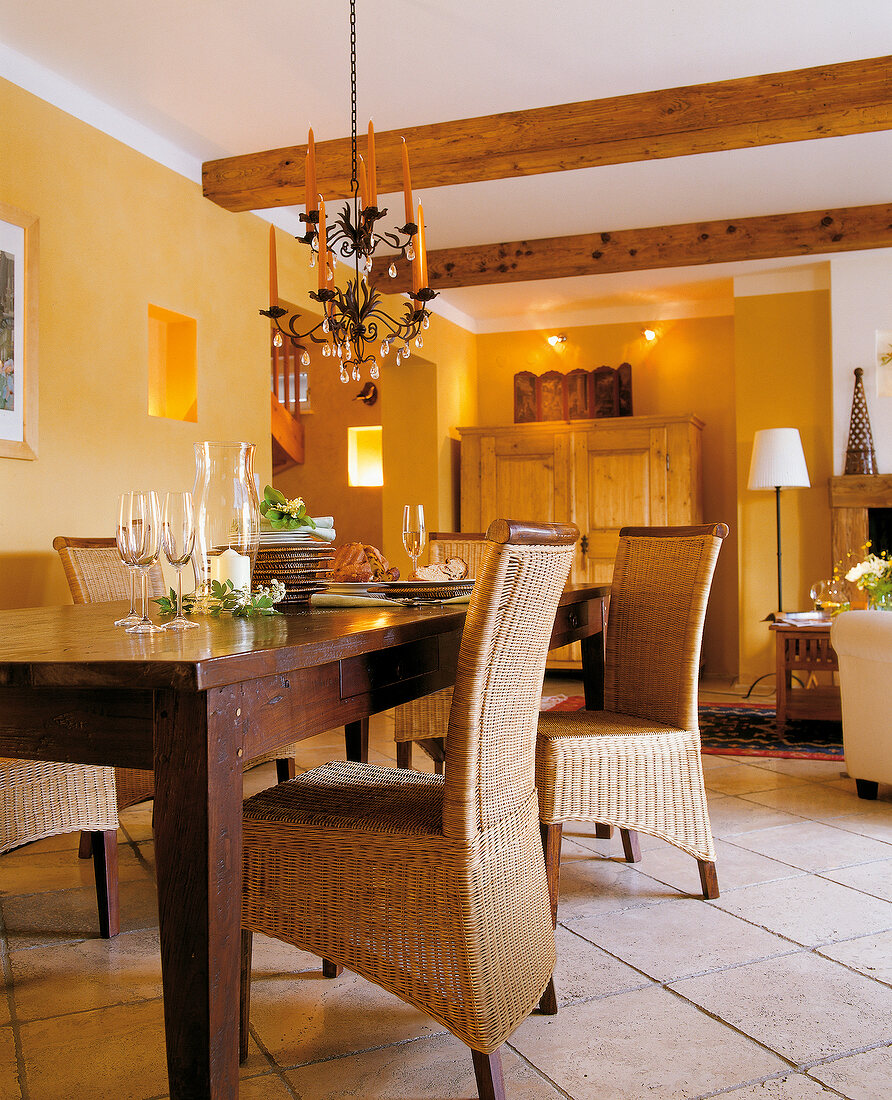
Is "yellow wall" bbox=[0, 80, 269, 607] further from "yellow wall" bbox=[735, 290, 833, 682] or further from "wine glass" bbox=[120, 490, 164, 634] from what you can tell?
"yellow wall" bbox=[735, 290, 833, 682]

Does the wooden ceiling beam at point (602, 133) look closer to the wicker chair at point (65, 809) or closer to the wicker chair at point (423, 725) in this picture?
the wicker chair at point (423, 725)

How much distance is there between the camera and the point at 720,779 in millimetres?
3602

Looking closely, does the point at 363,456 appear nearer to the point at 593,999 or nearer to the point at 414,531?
the point at 414,531

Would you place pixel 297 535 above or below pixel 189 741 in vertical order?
above

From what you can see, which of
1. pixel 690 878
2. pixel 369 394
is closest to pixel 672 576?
pixel 690 878

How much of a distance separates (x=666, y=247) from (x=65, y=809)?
4374 millimetres

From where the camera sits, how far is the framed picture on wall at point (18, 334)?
10.2ft

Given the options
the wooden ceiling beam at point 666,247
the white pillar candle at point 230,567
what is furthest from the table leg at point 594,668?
the wooden ceiling beam at point 666,247

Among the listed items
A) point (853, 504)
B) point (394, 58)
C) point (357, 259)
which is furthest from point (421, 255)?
point (853, 504)

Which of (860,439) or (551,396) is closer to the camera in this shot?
(860,439)

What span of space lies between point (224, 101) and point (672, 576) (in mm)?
2551

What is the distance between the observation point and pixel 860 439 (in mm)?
5523

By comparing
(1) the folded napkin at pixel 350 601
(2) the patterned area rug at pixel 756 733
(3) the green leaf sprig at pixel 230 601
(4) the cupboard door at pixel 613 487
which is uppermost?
(4) the cupboard door at pixel 613 487

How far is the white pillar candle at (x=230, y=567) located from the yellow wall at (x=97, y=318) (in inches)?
69.3
